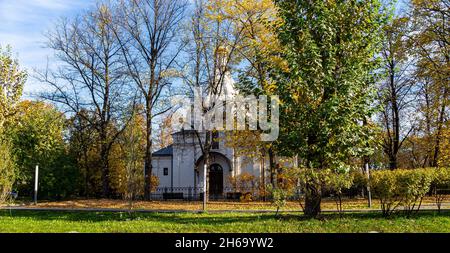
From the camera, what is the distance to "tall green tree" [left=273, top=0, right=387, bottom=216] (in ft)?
44.3

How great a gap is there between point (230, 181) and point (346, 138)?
24468mm

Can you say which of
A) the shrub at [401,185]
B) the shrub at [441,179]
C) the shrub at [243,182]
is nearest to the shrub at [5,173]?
the shrub at [401,185]

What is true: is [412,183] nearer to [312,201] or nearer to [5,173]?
[312,201]

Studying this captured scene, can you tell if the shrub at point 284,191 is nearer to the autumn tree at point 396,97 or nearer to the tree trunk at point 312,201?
the tree trunk at point 312,201

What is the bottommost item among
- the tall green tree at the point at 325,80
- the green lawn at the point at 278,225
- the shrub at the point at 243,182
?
the green lawn at the point at 278,225

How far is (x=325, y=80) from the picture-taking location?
13.6 metres

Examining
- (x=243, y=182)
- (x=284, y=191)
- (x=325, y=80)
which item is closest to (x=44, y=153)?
(x=243, y=182)

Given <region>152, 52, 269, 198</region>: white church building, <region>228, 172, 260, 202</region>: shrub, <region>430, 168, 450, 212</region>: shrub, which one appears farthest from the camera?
<region>152, 52, 269, 198</region>: white church building

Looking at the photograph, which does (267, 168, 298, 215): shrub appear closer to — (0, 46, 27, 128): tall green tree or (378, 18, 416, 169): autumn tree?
(378, 18, 416, 169): autumn tree

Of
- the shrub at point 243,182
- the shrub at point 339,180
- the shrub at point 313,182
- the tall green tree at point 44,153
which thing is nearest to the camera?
the shrub at point 339,180

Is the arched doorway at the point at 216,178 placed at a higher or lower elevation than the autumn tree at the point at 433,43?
lower

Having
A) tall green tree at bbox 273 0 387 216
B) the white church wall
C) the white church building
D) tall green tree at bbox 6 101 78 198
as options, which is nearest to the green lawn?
tall green tree at bbox 273 0 387 216

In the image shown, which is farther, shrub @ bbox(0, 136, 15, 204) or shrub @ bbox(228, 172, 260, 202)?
shrub @ bbox(228, 172, 260, 202)

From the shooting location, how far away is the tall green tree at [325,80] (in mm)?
13516
